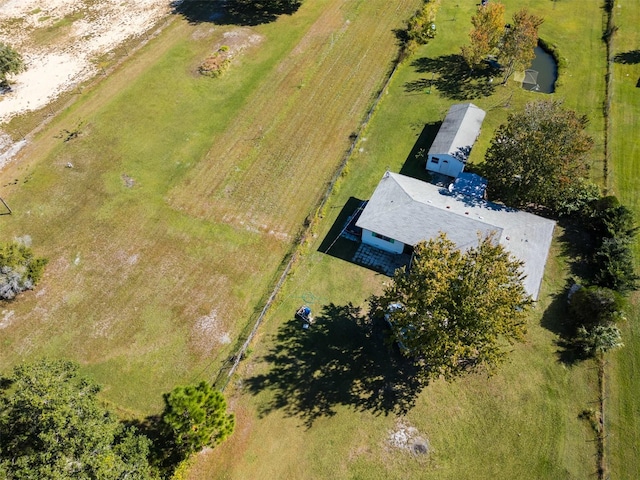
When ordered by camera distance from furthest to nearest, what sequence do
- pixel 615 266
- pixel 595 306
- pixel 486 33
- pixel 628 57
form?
pixel 628 57 → pixel 486 33 → pixel 615 266 → pixel 595 306

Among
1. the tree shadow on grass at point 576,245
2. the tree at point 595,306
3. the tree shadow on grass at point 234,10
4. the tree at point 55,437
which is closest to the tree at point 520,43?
the tree shadow on grass at point 576,245

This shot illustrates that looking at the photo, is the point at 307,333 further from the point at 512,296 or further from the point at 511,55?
the point at 511,55

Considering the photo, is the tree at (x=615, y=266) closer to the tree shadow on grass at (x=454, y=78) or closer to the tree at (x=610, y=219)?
the tree at (x=610, y=219)

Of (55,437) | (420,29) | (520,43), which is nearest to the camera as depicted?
(55,437)

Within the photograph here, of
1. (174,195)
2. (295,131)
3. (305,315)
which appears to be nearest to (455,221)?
(305,315)

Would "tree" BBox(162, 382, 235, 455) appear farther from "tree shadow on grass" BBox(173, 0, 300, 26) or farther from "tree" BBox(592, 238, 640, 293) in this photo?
"tree shadow on grass" BBox(173, 0, 300, 26)

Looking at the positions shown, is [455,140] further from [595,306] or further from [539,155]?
[595,306]

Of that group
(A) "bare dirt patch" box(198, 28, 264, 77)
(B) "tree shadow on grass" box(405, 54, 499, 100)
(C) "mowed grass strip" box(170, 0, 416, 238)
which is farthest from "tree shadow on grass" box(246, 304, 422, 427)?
(A) "bare dirt patch" box(198, 28, 264, 77)

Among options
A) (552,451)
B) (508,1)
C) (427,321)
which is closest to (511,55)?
Answer: (508,1)
